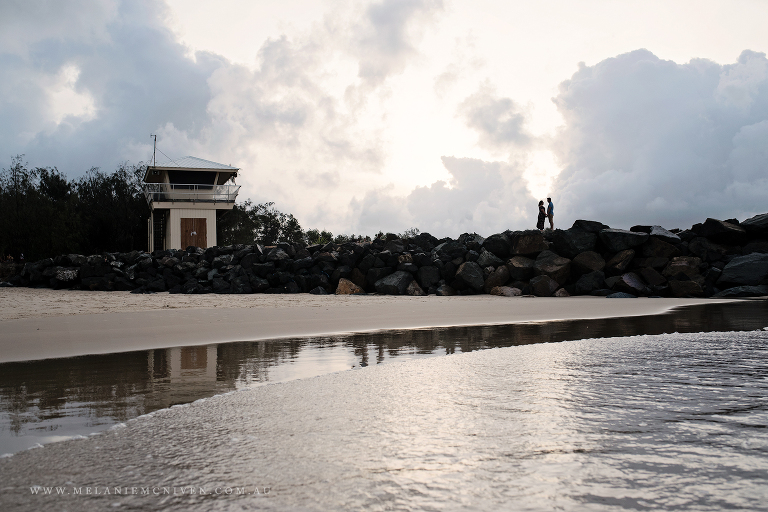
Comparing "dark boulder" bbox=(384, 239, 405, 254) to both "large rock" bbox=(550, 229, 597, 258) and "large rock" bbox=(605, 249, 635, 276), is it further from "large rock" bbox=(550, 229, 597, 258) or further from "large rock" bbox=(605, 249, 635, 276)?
"large rock" bbox=(605, 249, 635, 276)

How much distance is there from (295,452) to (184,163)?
38152 millimetres

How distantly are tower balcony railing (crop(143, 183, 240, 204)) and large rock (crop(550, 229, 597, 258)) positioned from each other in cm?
2354

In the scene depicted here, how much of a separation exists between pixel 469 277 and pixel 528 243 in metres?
2.58

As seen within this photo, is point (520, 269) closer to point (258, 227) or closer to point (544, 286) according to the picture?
point (544, 286)

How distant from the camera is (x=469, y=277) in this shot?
18.2 metres

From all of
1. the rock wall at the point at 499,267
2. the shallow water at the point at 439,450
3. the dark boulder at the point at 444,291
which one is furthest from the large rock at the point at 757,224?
the shallow water at the point at 439,450

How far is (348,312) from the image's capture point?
1058 centimetres

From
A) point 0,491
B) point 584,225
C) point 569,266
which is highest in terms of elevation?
point 584,225

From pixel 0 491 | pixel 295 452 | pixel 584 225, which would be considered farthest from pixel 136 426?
pixel 584 225

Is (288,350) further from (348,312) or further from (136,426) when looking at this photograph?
(348,312)

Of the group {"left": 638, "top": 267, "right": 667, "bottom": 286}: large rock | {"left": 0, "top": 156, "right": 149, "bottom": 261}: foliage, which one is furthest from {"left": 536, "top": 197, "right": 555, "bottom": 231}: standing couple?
{"left": 0, "top": 156, "right": 149, "bottom": 261}: foliage

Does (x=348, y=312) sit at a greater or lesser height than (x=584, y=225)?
lesser

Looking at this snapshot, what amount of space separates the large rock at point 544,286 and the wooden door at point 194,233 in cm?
2404

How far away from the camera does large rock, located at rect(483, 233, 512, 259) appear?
19562mm
